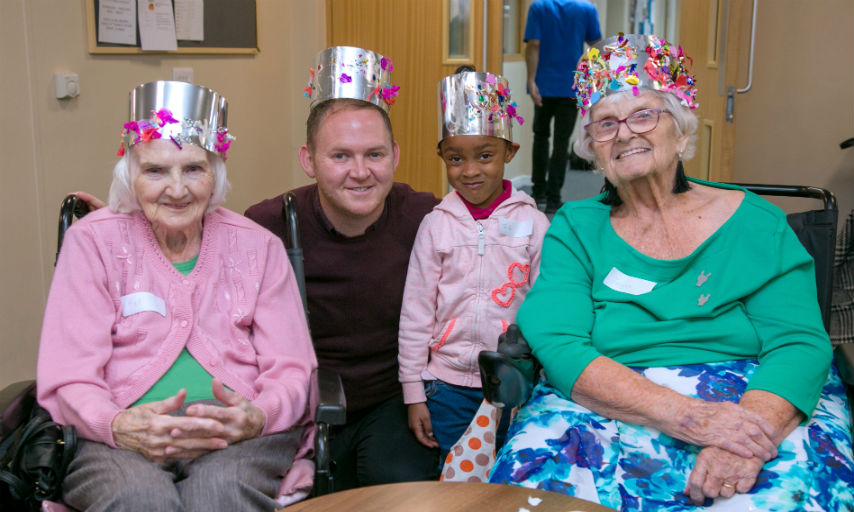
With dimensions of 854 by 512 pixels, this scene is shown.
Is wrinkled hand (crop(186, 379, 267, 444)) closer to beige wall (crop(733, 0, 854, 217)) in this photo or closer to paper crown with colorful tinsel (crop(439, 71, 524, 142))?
paper crown with colorful tinsel (crop(439, 71, 524, 142))

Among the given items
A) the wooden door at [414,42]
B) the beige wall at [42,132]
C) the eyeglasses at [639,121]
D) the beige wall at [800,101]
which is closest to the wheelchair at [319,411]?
the eyeglasses at [639,121]

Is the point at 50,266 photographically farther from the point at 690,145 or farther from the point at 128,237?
the point at 690,145

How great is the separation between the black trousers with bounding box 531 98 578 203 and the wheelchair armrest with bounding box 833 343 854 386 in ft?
13.1

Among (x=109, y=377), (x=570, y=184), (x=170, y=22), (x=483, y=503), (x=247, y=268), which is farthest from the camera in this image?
(x=570, y=184)

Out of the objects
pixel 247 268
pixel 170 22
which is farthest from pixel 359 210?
pixel 170 22

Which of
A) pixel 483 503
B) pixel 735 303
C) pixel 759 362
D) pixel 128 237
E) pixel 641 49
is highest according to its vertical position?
pixel 641 49

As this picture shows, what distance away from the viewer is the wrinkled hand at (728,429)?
1.67m

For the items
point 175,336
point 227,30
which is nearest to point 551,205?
point 227,30

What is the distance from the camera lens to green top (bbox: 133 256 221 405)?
6.18 feet

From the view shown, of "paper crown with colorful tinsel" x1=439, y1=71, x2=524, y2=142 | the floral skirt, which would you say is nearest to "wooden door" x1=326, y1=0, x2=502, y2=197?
"paper crown with colorful tinsel" x1=439, y1=71, x2=524, y2=142

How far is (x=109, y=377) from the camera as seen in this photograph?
188 centimetres

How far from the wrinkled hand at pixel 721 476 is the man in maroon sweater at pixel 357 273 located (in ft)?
2.61

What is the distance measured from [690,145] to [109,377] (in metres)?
1.52

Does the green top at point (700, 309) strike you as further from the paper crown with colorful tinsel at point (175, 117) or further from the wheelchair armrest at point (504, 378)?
the paper crown with colorful tinsel at point (175, 117)
